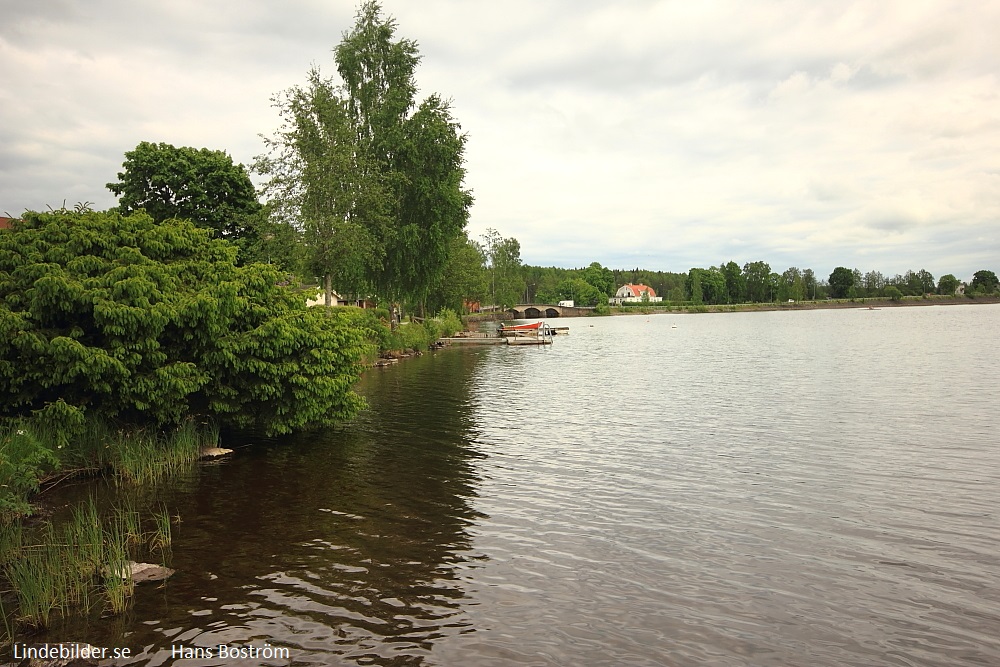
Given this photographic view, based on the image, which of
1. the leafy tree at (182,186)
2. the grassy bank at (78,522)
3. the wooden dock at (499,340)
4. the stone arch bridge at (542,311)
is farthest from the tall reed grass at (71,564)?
the stone arch bridge at (542,311)

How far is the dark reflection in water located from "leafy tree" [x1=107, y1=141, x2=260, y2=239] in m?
25.4

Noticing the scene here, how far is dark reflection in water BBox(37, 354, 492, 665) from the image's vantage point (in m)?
7.54

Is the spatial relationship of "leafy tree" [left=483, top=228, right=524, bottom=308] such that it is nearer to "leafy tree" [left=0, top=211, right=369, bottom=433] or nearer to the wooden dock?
the wooden dock

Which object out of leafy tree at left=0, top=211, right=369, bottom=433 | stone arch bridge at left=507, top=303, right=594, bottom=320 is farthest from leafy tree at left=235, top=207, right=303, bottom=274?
stone arch bridge at left=507, top=303, right=594, bottom=320

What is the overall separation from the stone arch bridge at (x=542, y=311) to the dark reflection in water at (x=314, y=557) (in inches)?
5990

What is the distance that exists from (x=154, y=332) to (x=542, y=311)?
16510 cm

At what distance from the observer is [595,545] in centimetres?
1063

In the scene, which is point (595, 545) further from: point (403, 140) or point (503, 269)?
point (503, 269)

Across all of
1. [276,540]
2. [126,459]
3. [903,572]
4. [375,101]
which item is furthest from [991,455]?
[375,101]

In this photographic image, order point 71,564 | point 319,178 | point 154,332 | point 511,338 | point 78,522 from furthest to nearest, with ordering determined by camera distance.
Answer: point 511,338 < point 319,178 < point 154,332 < point 78,522 < point 71,564

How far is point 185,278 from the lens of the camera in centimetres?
1634

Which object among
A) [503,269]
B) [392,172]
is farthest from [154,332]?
[503,269]

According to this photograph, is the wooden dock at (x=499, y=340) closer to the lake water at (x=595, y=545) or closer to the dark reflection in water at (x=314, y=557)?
the lake water at (x=595, y=545)

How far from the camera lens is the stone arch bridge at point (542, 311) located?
17434 centimetres
